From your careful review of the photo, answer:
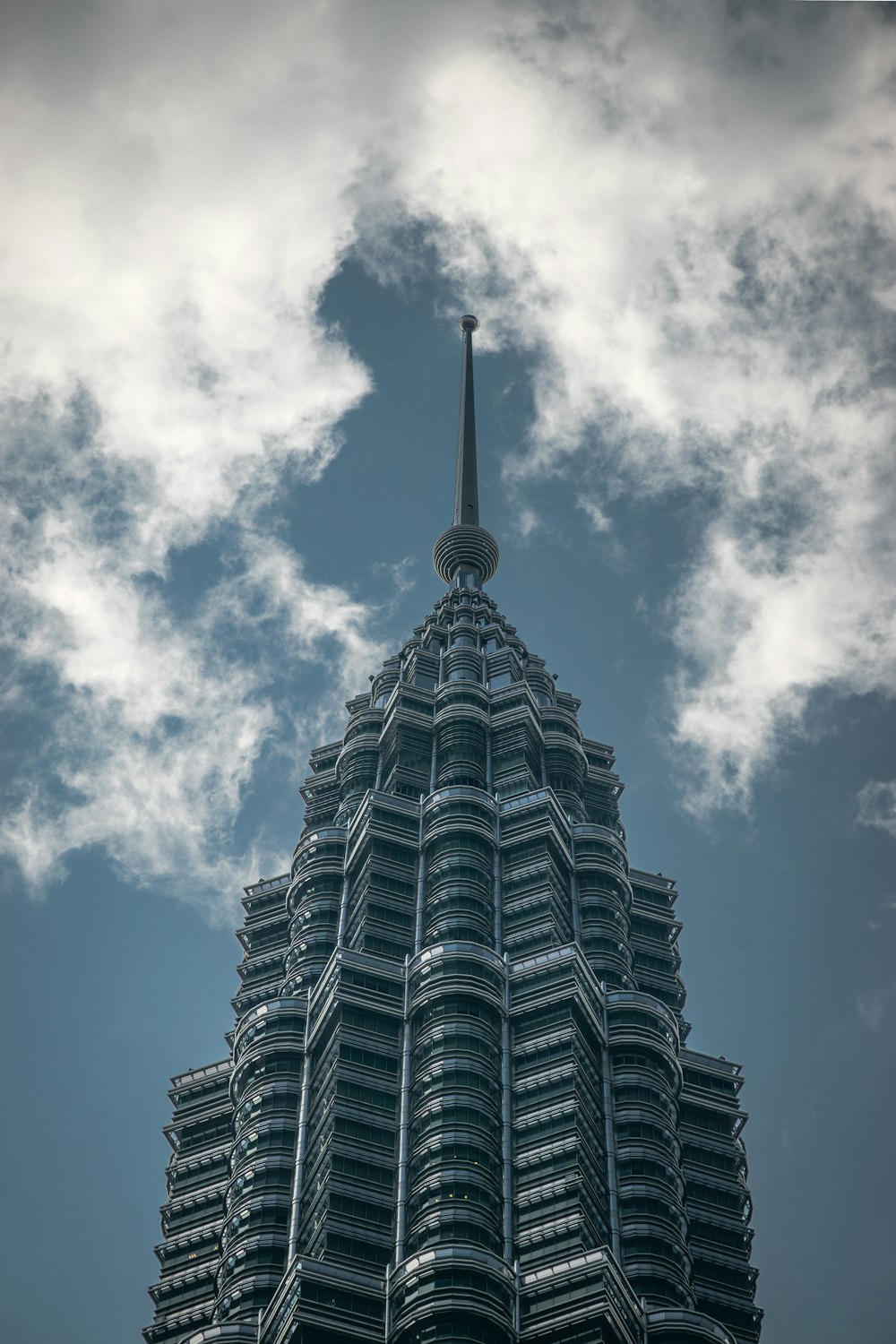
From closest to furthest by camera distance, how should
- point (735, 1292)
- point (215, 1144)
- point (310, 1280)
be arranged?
point (310, 1280) → point (735, 1292) → point (215, 1144)

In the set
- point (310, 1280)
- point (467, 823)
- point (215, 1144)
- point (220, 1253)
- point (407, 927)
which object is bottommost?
point (310, 1280)

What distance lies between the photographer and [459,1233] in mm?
148750

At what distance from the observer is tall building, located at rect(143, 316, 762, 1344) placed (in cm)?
14238

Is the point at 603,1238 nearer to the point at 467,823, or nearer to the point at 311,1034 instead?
the point at 311,1034

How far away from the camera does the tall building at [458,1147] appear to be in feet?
467

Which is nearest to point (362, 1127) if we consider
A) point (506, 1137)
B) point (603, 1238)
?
point (506, 1137)

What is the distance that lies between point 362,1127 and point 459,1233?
55.9 ft

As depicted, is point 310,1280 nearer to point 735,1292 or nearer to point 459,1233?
point 459,1233

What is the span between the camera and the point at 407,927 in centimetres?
19200

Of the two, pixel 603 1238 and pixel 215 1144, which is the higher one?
pixel 215 1144

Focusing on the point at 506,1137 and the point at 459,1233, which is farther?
the point at 506,1137

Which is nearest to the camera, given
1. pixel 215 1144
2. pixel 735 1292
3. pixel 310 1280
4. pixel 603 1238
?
pixel 310 1280

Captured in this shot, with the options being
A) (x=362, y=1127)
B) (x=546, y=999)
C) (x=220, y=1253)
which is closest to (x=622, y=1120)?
(x=546, y=999)

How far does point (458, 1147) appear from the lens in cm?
15762
